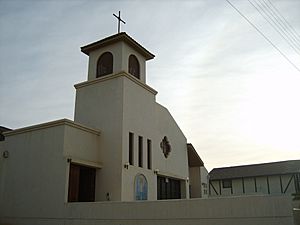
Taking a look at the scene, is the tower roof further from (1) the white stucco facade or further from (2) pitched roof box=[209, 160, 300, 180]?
(2) pitched roof box=[209, 160, 300, 180]

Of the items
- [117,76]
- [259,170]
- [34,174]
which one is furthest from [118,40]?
[259,170]

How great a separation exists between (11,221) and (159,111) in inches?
384

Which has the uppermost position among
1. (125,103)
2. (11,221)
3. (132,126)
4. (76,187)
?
(125,103)

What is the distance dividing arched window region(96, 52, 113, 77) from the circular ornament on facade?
5.18 m

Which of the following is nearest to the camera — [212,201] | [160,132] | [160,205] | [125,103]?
[212,201]

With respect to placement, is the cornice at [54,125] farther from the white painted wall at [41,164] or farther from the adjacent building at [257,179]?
the adjacent building at [257,179]

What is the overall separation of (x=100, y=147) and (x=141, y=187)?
9.14 feet

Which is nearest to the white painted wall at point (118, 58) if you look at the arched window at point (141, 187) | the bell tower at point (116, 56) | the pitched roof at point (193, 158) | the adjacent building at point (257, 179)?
the bell tower at point (116, 56)

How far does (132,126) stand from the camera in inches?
647

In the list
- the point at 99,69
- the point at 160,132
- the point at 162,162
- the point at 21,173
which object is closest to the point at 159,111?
the point at 160,132

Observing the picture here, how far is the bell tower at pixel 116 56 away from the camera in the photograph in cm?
1726

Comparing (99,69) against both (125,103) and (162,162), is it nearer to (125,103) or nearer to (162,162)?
(125,103)

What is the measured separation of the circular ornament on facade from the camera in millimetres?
19489

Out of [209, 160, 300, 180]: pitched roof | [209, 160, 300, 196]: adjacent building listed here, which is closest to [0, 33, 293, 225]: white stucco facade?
[209, 160, 300, 196]: adjacent building
